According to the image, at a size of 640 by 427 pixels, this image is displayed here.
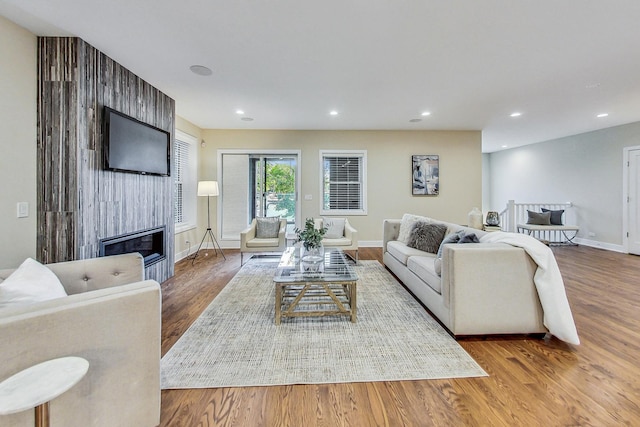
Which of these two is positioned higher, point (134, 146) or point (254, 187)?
point (134, 146)

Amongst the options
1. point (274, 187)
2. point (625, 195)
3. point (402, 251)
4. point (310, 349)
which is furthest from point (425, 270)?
point (625, 195)

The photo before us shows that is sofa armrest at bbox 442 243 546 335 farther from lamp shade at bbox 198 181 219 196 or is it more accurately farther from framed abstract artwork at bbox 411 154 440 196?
lamp shade at bbox 198 181 219 196

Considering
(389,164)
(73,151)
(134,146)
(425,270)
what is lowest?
(425,270)

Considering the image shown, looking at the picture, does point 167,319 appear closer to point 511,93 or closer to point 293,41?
point 293,41

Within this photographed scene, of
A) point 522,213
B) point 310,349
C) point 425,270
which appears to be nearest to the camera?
point 310,349

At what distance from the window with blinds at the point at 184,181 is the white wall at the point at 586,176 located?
8757mm

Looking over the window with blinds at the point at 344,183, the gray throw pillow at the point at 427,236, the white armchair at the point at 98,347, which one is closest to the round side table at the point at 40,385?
the white armchair at the point at 98,347

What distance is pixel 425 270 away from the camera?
9.27 feet

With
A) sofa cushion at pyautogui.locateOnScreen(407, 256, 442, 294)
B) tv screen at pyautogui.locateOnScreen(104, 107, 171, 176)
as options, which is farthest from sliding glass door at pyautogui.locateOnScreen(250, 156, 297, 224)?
sofa cushion at pyautogui.locateOnScreen(407, 256, 442, 294)

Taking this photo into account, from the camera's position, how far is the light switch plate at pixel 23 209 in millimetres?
2318

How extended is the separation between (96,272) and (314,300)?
195 cm

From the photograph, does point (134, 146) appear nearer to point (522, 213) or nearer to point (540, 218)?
point (540, 218)

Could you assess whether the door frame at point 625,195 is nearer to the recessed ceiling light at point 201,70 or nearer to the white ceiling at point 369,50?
the white ceiling at point 369,50

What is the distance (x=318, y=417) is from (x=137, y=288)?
1170 mm
